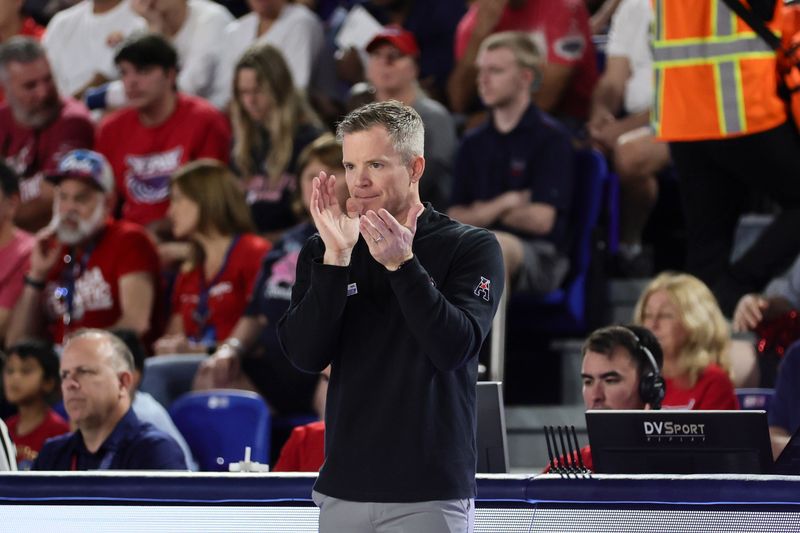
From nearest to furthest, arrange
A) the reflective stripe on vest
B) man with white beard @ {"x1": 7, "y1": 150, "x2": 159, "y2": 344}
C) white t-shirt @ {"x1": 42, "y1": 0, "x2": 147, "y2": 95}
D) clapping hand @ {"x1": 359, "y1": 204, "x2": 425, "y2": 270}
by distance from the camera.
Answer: clapping hand @ {"x1": 359, "y1": 204, "x2": 425, "y2": 270} → the reflective stripe on vest → man with white beard @ {"x1": 7, "y1": 150, "x2": 159, "y2": 344} → white t-shirt @ {"x1": 42, "y1": 0, "x2": 147, "y2": 95}

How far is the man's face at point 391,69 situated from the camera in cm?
722

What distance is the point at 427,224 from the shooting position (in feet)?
9.33

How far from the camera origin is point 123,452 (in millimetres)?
4684

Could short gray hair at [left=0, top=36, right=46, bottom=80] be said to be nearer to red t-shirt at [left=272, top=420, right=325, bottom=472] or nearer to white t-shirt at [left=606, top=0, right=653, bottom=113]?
white t-shirt at [left=606, top=0, right=653, bottom=113]

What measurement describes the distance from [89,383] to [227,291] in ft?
6.51

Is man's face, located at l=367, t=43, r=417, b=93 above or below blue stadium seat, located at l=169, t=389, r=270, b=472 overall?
above

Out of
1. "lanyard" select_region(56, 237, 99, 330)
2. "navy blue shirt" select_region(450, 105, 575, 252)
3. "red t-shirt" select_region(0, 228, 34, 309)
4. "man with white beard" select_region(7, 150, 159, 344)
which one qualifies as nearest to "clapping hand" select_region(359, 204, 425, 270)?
"navy blue shirt" select_region(450, 105, 575, 252)

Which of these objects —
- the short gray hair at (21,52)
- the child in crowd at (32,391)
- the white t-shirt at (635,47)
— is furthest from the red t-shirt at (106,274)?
the white t-shirt at (635,47)

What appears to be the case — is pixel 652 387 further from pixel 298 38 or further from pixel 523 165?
pixel 298 38

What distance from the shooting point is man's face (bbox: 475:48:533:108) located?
265 inches

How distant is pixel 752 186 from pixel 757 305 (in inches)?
22.2

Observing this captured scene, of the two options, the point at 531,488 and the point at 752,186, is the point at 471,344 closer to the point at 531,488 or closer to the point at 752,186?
the point at 531,488

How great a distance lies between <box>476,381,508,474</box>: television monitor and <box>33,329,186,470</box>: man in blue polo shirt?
128 centimetres

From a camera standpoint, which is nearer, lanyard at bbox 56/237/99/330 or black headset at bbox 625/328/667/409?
black headset at bbox 625/328/667/409
